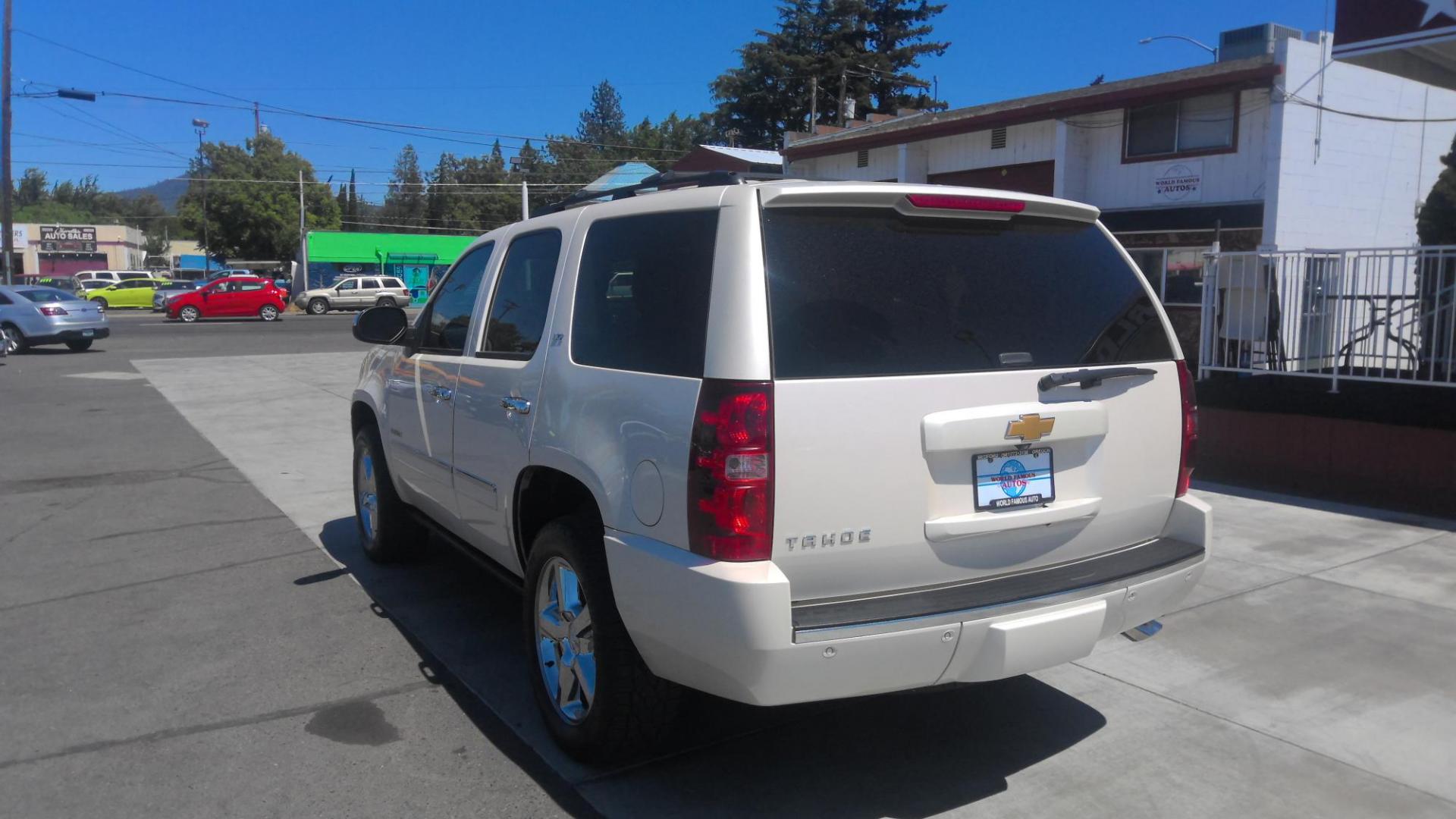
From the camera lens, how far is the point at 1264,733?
412 cm

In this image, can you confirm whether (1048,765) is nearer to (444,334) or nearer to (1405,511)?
(444,334)

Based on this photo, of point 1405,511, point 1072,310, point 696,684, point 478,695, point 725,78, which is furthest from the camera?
point 725,78

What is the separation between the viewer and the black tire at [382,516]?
19.9ft

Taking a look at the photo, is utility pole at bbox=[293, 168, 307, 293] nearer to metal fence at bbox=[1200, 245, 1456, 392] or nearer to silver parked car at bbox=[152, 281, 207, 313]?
silver parked car at bbox=[152, 281, 207, 313]

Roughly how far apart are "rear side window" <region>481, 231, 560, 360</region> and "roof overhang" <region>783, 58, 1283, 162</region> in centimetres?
1425

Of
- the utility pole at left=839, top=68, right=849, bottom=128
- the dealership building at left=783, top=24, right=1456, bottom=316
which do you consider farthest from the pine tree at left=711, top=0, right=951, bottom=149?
the dealership building at left=783, top=24, right=1456, bottom=316

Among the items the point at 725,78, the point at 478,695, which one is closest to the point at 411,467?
the point at 478,695

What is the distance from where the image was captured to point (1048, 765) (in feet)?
12.6

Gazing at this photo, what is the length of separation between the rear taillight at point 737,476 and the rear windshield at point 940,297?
0.14 meters

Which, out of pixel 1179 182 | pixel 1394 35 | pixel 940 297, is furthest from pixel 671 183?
pixel 1179 182

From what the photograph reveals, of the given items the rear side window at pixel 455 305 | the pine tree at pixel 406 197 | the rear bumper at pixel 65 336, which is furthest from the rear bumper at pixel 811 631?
the pine tree at pixel 406 197

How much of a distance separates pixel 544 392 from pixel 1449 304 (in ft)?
23.6

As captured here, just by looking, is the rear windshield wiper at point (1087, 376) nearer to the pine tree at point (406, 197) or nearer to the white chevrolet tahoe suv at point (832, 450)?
the white chevrolet tahoe suv at point (832, 450)

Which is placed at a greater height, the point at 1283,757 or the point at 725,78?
the point at 725,78
